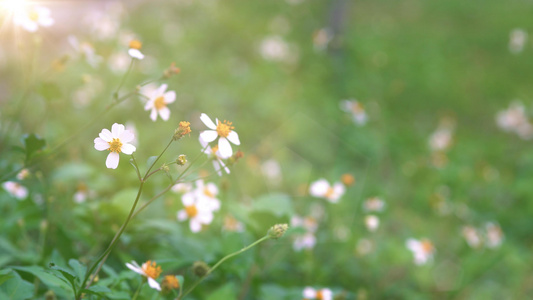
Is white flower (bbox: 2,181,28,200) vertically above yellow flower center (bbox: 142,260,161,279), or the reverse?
white flower (bbox: 2,181,28,200)

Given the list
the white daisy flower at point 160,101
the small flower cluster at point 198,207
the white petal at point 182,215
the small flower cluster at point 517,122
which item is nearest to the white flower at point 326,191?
the small flower cluster at point 198,207

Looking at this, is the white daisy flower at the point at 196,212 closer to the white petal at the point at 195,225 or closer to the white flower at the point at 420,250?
the white petal at the point at 195,225

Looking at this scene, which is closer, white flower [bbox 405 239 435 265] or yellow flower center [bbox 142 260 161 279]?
yellow flower center [bbox 142 260 161 279]

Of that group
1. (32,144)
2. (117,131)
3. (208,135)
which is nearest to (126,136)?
(117,131)

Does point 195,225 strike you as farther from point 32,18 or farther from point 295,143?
point 295,143

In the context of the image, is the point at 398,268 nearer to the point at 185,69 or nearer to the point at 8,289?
the point at 8,289

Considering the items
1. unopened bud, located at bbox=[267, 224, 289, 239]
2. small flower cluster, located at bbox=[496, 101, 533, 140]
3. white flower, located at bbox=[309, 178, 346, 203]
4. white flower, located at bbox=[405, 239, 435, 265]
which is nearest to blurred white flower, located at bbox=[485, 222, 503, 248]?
white flower, located at bbox=[405, 239, 435, 265]

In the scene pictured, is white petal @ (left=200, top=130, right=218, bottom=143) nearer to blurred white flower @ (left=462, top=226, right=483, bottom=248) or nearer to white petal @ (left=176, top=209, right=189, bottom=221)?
white petal @ (left=176, top=209, right=189, bottom=221)
